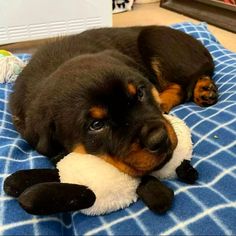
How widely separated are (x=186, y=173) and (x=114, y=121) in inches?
14.3

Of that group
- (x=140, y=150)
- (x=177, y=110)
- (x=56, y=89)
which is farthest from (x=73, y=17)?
(x=140, y=150)

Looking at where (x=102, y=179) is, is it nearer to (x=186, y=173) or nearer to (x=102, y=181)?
(x=102, y=181)

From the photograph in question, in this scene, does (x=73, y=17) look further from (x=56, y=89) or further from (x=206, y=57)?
(x=56, y=89)

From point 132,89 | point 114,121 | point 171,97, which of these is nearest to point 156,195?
point 114,121

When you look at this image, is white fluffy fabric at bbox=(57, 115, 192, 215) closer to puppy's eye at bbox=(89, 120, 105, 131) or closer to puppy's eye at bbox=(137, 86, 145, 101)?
puppy's eye at bbox=(89, 120, 105, 131)

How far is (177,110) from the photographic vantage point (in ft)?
7.27

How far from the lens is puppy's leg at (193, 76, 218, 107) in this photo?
2.24 m

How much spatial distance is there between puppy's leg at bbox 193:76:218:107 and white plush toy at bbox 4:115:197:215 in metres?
0.74

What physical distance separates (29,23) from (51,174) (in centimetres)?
297

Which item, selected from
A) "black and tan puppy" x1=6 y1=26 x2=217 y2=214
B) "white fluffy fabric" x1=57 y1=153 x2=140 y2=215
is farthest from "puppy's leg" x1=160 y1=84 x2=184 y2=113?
"white fluffy fabric" x1=57 y1=153 x2=140 y2=215

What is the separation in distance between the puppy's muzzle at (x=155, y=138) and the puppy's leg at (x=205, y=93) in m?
0.90

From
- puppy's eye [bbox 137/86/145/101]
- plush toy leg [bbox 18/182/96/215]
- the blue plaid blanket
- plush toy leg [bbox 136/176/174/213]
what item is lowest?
the blue plaid blanket

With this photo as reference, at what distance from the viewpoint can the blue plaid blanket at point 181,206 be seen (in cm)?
128

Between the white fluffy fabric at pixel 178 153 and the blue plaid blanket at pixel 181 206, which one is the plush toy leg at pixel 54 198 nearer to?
the blue plaid blanket at pixel 181 206
